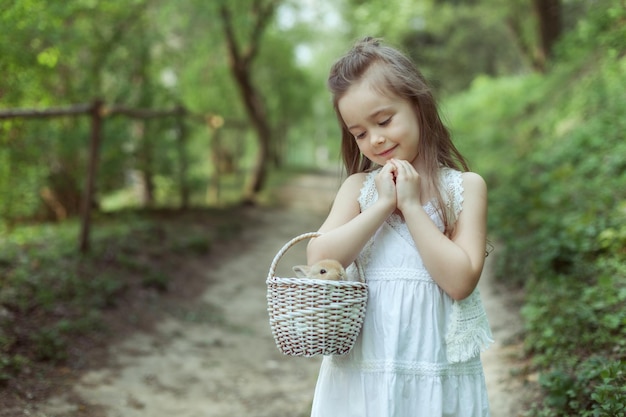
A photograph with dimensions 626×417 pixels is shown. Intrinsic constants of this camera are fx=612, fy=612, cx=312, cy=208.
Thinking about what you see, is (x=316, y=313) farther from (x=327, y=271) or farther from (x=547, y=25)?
(x=547, y=25)

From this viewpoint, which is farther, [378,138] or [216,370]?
[216,370]

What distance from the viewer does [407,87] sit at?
1.85 m

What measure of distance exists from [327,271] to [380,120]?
1.61ft

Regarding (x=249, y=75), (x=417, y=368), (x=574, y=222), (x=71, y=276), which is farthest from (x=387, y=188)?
(x=249, y=75)

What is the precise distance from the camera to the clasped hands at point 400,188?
176cm

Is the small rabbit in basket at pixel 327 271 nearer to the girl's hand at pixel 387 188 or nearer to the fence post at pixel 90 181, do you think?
the girl's hand at pixel 387 188

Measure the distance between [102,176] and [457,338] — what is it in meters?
7.58

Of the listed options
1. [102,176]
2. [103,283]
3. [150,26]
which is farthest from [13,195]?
[150,26]

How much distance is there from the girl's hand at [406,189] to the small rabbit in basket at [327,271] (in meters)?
0.25

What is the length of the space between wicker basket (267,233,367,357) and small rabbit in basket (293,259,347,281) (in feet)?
0.21

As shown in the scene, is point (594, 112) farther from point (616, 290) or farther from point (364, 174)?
point (364, 174)

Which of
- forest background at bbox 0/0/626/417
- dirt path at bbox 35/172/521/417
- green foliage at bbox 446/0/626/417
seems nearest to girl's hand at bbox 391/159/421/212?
forest background at bbox 0/0/626/417

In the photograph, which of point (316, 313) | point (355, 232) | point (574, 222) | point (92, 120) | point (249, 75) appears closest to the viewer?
point (316, 313)

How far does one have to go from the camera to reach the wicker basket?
5.29 feet
